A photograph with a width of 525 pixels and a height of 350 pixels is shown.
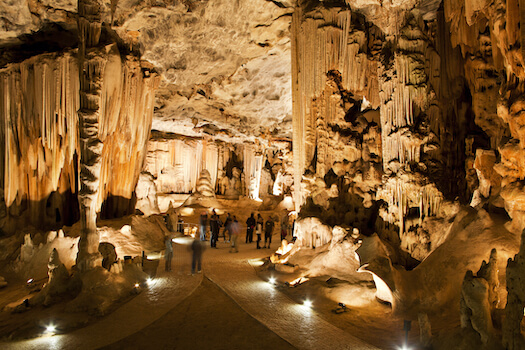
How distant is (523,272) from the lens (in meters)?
3.47

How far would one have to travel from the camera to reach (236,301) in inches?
259

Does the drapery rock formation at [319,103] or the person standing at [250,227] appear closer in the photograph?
the drapery rock formation at [319,103]

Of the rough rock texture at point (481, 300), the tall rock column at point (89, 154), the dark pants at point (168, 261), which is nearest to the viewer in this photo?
the rough rock texture at point (481, 300)

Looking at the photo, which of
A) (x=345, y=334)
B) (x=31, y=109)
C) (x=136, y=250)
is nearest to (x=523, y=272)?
(x=345, y=334)

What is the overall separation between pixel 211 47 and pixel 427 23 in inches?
270

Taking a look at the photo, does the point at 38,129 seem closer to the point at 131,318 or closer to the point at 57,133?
the point at 57,133

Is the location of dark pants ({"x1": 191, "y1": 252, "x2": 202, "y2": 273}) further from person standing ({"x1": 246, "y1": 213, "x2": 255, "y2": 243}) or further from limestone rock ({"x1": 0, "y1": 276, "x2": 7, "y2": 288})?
limestone rock ({"x1": 0, "y1": 276, "x2": 7, "y2": 288})

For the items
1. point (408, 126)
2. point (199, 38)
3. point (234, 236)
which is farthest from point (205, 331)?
point (199, 38)

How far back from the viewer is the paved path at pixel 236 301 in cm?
517

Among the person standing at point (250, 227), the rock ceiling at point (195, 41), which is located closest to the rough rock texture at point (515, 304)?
the rock ceiling at point (195, 41)

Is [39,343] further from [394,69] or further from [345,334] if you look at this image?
[394,69]

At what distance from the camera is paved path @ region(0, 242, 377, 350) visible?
203 inches

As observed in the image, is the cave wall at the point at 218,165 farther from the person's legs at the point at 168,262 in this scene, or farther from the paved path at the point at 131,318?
the paved path at the point at 131,318

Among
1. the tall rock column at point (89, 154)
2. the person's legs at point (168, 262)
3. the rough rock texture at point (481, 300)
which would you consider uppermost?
the tall rock column at point (89, 154)
